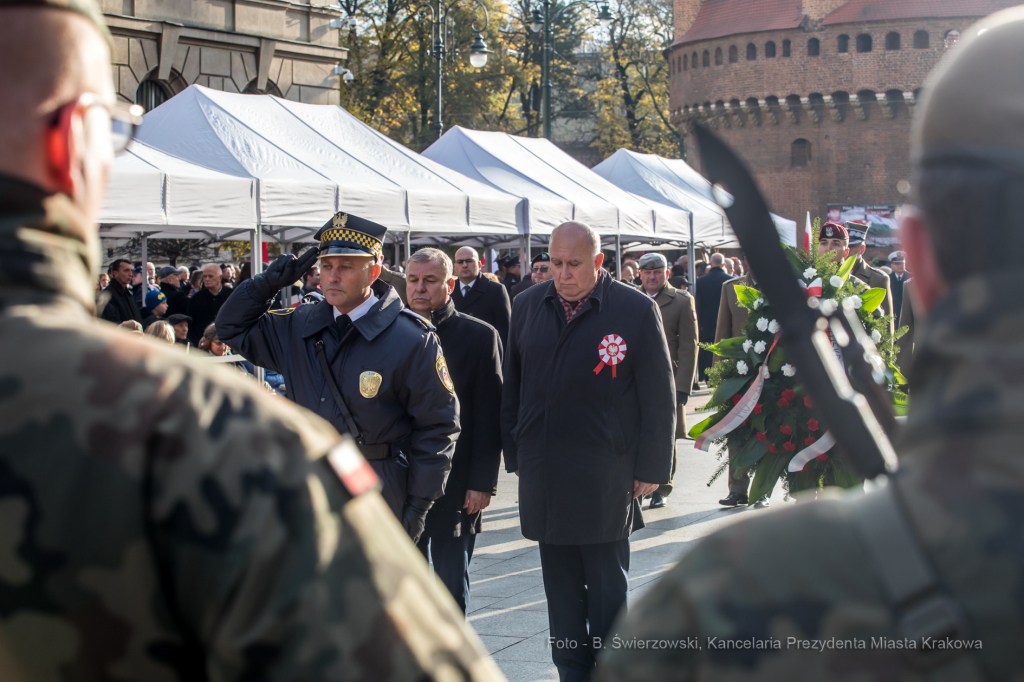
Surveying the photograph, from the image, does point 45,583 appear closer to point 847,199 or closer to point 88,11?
point 88,11

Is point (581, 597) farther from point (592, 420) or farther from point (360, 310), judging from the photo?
point (360, 310)

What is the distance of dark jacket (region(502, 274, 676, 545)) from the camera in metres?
4.57

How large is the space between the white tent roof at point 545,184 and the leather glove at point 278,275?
36.4ft

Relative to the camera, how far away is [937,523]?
999 mm

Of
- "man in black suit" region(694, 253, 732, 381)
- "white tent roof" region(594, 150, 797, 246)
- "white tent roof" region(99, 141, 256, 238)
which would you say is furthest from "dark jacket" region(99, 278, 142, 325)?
"white tent roof" region(594, 150, 797, 246)

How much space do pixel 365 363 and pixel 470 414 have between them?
1.17 meters

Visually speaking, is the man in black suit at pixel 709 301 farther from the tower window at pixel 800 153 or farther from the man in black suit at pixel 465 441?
the tower window at pixel 800 153

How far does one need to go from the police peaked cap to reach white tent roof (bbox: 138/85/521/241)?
6.95 m

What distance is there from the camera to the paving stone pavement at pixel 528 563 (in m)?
5.15

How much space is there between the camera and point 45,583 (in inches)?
42.6

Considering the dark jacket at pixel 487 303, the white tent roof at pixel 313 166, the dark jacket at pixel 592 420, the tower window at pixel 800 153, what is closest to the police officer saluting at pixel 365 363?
the dark jacket at pixel 592 420

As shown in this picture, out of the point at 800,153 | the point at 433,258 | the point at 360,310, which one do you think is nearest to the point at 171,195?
the point at 433,258

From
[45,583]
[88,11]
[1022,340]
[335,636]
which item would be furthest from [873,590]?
[88,11]

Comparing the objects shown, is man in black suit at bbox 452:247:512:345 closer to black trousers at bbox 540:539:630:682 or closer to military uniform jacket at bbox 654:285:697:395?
military uniform jacket at bbox 654:285:697:395
